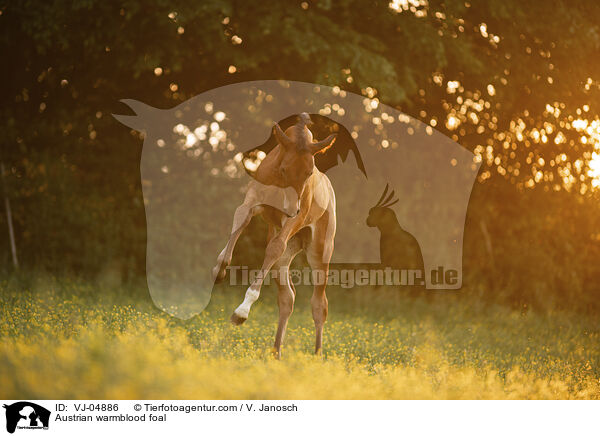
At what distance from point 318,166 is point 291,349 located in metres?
4.41

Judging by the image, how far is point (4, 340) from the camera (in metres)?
6.64

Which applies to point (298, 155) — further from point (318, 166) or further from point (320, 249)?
point (318, 166)

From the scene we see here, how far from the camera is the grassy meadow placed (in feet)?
17.9

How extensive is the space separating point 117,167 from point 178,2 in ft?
14.2

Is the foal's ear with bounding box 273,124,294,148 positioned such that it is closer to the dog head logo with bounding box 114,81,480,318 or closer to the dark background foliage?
the dark background foliage

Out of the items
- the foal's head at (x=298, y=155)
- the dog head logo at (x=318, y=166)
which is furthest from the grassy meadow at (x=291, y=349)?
the foal's head at (x=298, y=155)

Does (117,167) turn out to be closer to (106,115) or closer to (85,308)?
(106,115)

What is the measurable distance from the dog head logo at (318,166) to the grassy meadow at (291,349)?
3.73 ft

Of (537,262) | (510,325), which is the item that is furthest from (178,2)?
(537,262)

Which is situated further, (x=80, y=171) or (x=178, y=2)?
(x=80, y=171)
